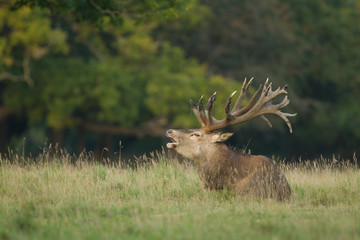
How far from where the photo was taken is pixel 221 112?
19.7m

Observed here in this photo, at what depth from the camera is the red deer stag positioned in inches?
364

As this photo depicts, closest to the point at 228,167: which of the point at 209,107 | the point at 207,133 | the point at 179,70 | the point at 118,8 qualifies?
the point at 207,133

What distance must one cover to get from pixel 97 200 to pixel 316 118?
24.5 meters

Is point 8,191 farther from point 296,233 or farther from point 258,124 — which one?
point 258,124

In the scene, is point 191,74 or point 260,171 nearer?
point 260,171

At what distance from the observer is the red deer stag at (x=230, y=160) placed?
9258mm

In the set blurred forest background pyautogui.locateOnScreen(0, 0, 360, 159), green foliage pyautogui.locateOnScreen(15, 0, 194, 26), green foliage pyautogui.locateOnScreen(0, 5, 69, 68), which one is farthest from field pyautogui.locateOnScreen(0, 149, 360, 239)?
green foliage pyautogui.locateOnScreen(0, 5, 69, 68)

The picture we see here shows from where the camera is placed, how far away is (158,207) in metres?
8.59

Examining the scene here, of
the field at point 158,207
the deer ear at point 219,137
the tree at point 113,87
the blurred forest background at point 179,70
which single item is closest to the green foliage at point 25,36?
the blurred forest background at point 179,70

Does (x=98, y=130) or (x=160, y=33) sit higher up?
(x=160, y=33)

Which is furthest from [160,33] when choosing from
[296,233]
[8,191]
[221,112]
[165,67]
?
[296,233]

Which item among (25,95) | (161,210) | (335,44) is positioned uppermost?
(335,44)

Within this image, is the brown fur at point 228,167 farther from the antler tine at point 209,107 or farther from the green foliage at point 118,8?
the green foliage at point 118,8

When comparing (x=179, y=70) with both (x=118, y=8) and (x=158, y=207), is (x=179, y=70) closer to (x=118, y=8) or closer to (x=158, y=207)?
(x=118, y=8)
